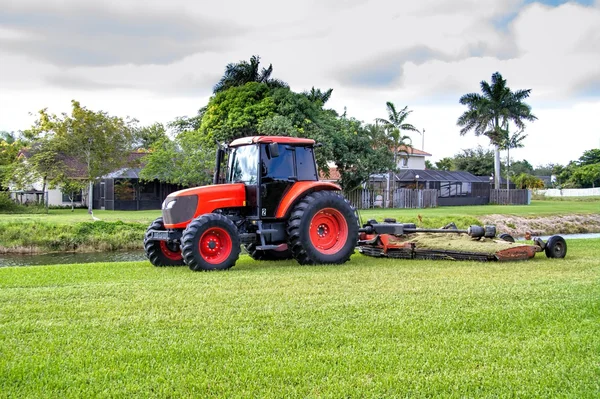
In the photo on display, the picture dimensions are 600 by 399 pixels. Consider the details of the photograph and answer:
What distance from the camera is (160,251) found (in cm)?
1237

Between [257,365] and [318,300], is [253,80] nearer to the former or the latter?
[318,300]

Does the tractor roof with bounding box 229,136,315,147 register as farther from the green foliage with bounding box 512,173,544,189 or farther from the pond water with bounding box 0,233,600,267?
the green foliage with bounding box 512,173,544,189

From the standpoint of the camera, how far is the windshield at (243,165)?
39.6ft

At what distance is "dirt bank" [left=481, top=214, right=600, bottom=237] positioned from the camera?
2903cm

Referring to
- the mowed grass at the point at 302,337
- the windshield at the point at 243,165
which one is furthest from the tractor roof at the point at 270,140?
the mowed grass at the point at 302,337

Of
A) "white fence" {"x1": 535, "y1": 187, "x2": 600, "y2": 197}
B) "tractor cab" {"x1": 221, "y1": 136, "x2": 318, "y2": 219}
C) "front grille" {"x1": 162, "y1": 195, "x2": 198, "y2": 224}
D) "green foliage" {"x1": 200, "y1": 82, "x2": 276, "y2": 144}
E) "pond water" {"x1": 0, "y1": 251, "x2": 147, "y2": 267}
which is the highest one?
"green foliage" {"x1": 200, "y1": 82, "x2": 276, "y2": 144}

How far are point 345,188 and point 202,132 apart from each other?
38.5ft

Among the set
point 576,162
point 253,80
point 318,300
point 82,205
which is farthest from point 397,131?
point 576,162

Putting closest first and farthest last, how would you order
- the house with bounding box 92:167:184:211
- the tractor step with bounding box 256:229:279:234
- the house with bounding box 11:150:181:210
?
the tractor step with bounding box 256:229:279:234
the house with bounding box 11:150:181:210
the house with bounding box 92:167:184:211

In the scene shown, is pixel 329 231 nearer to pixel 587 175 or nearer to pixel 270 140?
pixel 270 140

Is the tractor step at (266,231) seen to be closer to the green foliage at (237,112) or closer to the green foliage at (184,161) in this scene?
the green foliage at (237,112)

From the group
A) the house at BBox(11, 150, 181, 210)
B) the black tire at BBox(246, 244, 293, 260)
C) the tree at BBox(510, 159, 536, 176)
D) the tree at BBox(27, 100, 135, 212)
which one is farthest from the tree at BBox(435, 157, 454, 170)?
the black tire at BBox(246, 244, 293, 260)

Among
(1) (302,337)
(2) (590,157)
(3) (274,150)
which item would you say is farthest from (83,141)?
(2) (590,157)

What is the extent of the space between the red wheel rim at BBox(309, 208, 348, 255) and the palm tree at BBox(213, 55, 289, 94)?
93.1 ft
